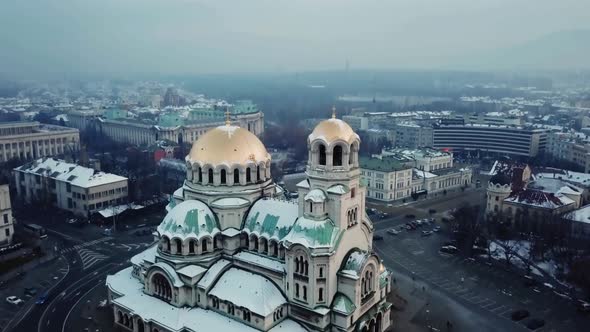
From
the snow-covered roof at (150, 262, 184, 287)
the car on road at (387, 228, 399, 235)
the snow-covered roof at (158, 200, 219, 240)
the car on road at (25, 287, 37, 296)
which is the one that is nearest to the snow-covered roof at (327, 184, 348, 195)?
the snow-covered roof at (158, 200, 219, 240)

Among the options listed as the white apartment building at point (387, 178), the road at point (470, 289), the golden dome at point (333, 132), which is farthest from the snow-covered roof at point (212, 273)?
the white apartment building at point (387, 178)

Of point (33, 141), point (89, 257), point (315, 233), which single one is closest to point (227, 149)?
point (315, 233)

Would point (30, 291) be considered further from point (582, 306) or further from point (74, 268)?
point (582, 306)

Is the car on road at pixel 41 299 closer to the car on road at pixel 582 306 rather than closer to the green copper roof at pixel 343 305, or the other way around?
the green copper roof at pixel 343 305

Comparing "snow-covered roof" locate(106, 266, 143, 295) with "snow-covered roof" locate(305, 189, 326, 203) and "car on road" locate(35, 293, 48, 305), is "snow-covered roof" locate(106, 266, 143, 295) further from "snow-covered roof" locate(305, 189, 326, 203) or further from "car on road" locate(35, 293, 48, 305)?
"snow-covered roof" locate(305, 189, 326, 203)

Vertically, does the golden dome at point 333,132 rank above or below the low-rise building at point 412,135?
above

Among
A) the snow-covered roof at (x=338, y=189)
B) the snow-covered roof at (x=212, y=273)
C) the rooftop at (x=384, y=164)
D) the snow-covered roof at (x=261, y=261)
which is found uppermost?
the snow-covered roof at (x=338, y=189)

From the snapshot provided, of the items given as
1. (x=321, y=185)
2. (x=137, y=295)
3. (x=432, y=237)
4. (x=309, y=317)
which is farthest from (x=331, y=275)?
(x=432, y=237)
